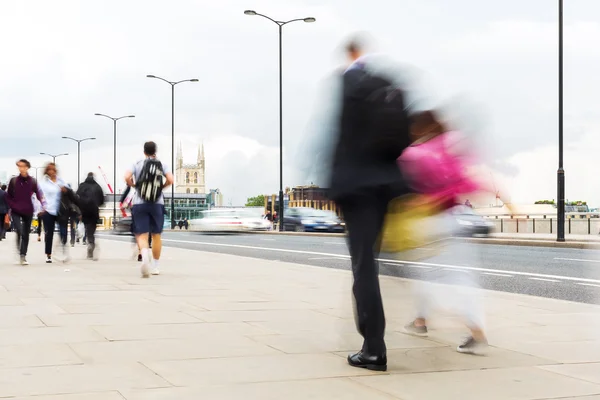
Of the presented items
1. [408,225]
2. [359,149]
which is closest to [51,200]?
[408,225]

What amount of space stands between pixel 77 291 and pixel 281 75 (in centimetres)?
3797

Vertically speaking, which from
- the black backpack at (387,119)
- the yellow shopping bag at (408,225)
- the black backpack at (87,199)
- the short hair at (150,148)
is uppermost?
the short hair at (150,148)

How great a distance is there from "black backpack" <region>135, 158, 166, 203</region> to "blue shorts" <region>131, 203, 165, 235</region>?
9cm

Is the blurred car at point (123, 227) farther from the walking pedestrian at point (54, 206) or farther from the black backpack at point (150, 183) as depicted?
the black backpack at point (150, 183)

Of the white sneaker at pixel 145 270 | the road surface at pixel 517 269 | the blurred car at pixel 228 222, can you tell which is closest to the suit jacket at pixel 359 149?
the road surface at pixel 517 269

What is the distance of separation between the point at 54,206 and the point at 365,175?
9564mm

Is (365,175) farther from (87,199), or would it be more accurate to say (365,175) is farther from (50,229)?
(87,199)

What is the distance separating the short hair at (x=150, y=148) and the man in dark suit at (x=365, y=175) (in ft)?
21.6

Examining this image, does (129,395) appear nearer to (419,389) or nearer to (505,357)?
(419,389)

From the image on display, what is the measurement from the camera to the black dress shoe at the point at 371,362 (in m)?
4.71

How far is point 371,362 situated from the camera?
4.71 meters

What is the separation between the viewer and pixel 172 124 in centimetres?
6053

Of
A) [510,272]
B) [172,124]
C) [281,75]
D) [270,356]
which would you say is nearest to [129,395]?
[270,356]

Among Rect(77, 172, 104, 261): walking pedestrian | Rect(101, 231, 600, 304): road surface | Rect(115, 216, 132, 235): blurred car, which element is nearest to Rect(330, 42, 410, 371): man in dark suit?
Rect(101, 231, 600, 304): road surface
